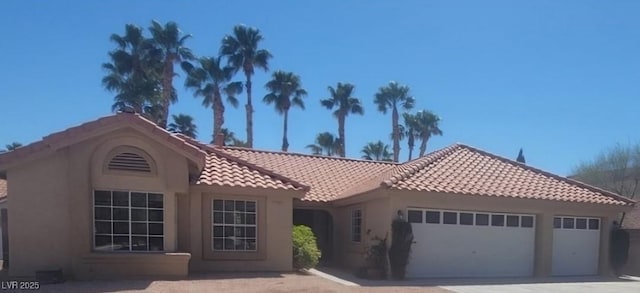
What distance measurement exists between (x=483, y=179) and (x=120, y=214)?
12.3m

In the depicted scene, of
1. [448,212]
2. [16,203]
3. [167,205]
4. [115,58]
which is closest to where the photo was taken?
[16,203]

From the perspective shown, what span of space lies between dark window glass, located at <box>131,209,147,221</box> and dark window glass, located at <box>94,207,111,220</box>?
61 centimetres

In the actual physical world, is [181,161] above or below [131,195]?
above

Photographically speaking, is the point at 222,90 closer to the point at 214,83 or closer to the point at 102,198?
the point at 214,83

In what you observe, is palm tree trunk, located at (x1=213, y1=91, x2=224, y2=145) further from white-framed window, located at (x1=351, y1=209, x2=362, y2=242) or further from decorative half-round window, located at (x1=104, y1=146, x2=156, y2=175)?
decorative half-round window, located at (x1=104, y1=146, x2=156, y2=175)

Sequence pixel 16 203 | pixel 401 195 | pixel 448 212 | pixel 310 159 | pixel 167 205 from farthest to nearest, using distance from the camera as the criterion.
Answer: pixel 310 159, pixel 448 212, pixel 401 195, pixel 167 205, pixel 16 203

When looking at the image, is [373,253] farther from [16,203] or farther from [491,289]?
[16,203]

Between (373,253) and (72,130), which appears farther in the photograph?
(373,253)

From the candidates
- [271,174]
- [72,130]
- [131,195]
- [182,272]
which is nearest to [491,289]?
[271,174]

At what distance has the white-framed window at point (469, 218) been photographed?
56.0 ft

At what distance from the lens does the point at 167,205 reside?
46.6ft

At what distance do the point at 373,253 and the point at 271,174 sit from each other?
4176 mm

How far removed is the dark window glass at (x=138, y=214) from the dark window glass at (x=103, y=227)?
64cm

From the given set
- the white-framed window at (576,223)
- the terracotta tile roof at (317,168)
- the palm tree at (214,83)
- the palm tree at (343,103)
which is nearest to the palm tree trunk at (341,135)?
the palm tree at (343,103)
